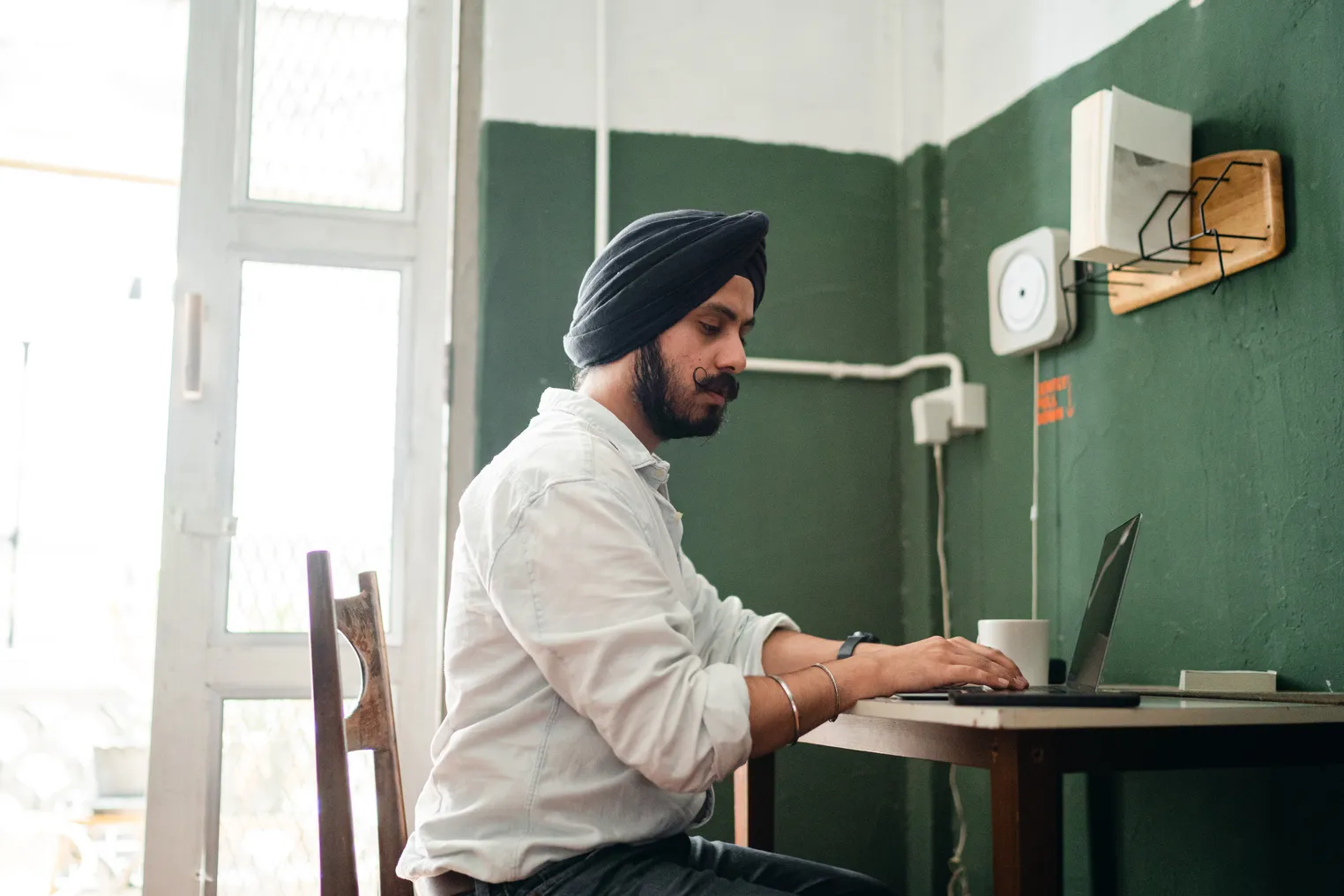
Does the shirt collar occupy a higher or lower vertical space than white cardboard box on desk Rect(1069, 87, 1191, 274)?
lower

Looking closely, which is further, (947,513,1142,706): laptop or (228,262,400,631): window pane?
(228,262,400,631): window pane

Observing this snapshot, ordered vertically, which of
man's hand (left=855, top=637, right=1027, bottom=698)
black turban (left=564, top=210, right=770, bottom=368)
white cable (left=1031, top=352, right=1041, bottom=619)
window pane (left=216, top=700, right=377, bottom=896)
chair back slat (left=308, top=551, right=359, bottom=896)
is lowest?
window pane (left=216, top=700, right=377, bottom=896)

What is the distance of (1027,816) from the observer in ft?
3.36

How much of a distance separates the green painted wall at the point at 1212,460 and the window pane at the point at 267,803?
4.50ft

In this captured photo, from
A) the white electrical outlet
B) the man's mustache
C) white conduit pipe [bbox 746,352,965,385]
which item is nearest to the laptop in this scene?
the man's mustache

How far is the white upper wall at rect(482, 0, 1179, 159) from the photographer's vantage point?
241 centimetres

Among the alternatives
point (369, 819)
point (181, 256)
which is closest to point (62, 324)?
point (181, 256)

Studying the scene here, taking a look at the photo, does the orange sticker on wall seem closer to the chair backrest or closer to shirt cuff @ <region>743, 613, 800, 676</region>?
shirt cuff @ <region>743, 613, 800, 676</region>

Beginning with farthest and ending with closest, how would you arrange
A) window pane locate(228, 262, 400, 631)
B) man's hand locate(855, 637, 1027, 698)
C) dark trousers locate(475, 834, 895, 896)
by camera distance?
window pane locate(228, 262, 400, 631)
man's hand locate(855, 637, 1027, 698)
dark trousers locate(475, 834, 895, 896)

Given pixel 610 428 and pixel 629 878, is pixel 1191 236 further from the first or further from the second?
pixel 629 878

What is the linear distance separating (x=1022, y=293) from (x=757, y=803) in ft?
3.51

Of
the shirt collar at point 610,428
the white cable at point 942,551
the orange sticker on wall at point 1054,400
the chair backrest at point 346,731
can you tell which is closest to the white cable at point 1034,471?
the orange sticker on wall at point 1054,400

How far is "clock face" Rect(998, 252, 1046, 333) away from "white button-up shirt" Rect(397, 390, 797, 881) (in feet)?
3.58

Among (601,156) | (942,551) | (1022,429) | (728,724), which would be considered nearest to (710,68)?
(601,156)
